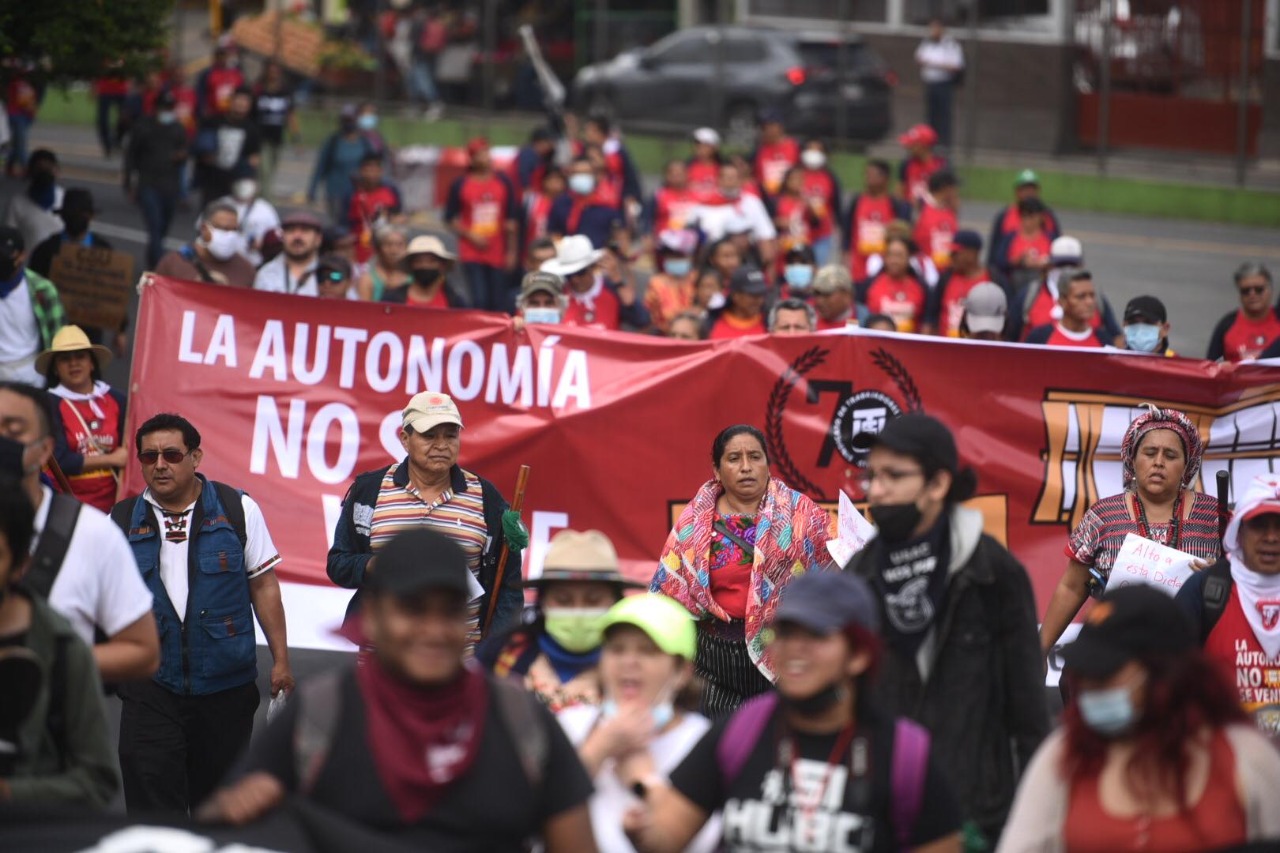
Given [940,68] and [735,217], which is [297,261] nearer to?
[735,217]

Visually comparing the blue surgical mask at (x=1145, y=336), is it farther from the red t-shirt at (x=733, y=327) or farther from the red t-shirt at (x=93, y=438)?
the red t-shirt at (x=93, y=438)

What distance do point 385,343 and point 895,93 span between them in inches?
743

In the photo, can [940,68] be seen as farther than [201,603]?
Yes

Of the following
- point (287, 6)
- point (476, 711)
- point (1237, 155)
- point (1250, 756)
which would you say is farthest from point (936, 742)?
point (287, 6)

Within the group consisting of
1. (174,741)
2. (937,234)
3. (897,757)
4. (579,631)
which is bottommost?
(174,741)

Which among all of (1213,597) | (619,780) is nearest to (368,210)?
(1213,597)

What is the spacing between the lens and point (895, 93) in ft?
91.1

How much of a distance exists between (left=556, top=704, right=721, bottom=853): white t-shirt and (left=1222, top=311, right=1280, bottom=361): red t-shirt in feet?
25.3

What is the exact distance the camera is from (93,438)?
9.42 meters

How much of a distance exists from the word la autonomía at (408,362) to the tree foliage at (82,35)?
4.13m

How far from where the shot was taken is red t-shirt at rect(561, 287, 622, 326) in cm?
1266

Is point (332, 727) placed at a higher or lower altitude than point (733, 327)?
lower

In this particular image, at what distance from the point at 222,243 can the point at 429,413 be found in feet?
20.9

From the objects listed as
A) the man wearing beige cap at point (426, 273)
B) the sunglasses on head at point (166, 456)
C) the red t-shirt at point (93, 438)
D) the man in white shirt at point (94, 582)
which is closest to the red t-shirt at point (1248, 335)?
the man wearing beige cap at point (426, 273)
